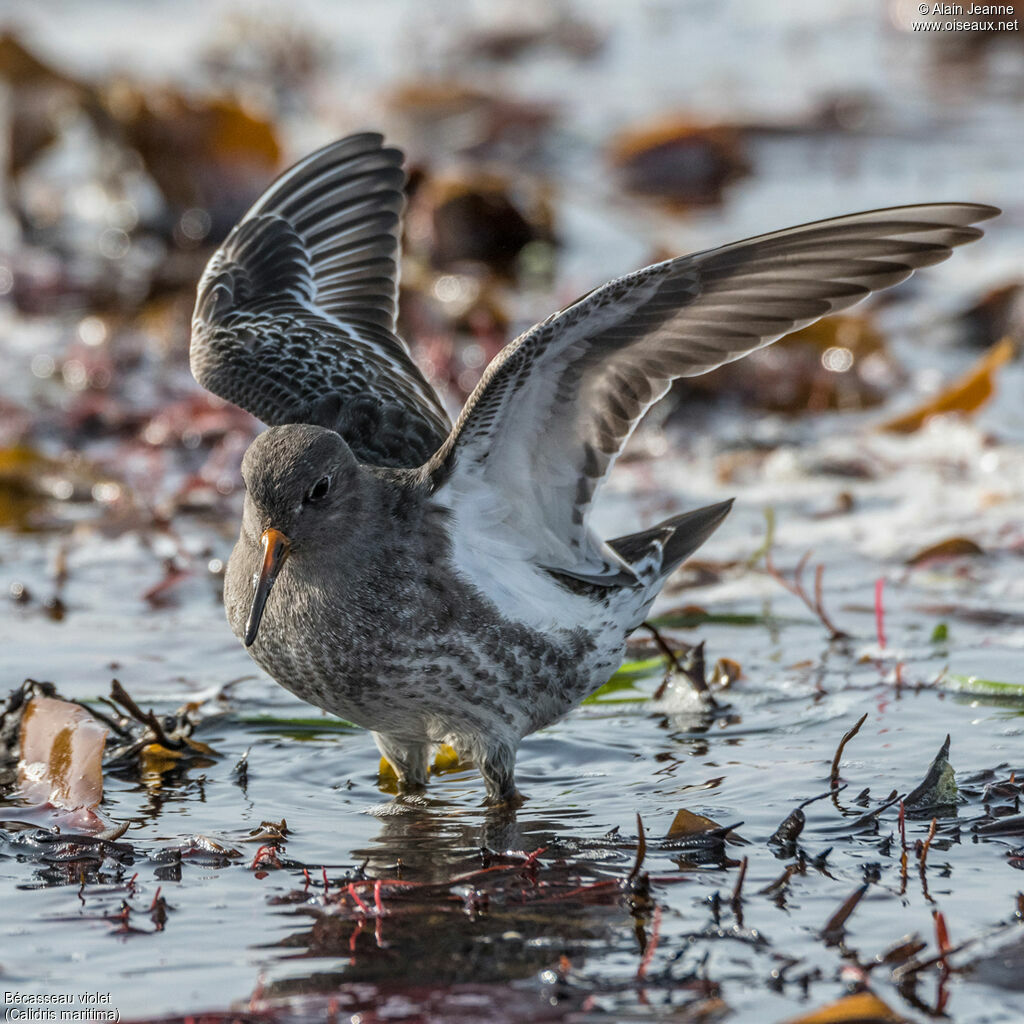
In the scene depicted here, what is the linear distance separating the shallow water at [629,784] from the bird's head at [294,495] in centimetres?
70

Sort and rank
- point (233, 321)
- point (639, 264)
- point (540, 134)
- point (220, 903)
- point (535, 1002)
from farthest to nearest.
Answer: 1. point (540, 134)
2. point (639, 264)
3. point (233, 321)
4. point (220, 903)
5. point (535, 1002)

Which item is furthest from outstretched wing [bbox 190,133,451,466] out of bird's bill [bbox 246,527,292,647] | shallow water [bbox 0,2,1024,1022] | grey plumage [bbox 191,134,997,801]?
shallow water [bbox 0,2,1024,1022]

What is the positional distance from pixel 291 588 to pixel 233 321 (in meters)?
1.43

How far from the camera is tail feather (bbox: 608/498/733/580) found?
534 centimetres

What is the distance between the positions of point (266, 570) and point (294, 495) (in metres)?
A: 0.22

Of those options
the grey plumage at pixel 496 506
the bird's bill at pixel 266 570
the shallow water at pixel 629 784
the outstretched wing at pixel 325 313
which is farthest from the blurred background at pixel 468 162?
the bird's bill at pixel 266 570

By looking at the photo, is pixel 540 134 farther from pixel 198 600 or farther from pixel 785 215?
pixel 198 600

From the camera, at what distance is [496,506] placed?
4.91 metres

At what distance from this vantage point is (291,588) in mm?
4793

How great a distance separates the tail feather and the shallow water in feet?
1.40

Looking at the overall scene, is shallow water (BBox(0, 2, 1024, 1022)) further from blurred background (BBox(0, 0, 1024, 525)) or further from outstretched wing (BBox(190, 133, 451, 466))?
outstretched wing (BBox(190, 133, 451, 466))

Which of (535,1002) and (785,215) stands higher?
(785,215)

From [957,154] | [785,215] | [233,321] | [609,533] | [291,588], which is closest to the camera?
[291,588]

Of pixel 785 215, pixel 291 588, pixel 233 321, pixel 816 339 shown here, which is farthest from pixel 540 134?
pixel 291 588
